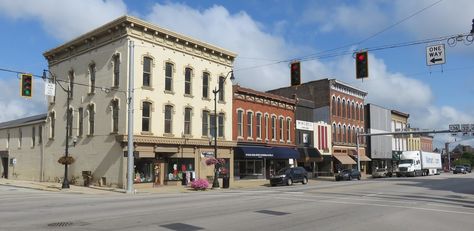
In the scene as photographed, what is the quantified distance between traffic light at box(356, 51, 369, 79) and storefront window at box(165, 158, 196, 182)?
19924mm

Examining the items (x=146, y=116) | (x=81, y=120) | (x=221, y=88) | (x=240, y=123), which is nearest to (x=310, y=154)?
(x=240, y=123)

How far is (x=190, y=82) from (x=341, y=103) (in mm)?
30355

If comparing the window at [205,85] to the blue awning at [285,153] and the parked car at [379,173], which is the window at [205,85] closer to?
the blue awning at [285,153]

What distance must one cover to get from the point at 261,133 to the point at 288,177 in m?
8.18

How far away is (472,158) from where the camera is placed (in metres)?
154

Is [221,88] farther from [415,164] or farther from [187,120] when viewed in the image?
[415,164]

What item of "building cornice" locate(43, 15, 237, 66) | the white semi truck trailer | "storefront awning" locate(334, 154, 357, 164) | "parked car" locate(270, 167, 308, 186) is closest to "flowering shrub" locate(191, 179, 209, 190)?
"parked car" locate(270, 167, 308, 186)

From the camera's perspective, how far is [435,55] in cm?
1955

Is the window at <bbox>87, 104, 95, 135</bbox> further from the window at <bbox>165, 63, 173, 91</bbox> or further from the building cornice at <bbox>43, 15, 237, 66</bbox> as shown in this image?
the window at <bbox>165, 63, 173, 91</bbox>

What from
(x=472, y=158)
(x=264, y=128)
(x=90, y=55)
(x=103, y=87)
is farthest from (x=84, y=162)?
(x=472, y=158)

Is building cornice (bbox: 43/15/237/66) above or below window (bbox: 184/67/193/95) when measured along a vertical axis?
above

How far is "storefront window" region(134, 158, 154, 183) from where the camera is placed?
1316 inches

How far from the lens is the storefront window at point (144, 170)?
3344 cm

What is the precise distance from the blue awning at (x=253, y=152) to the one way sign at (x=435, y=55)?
2423 centimetres
